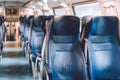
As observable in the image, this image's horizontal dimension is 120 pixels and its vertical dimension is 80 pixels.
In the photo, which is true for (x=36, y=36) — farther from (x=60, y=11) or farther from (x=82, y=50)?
(x=60, y=11)

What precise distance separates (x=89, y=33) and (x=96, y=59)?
1.23 feet

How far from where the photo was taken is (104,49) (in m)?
3.89

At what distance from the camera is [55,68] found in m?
3.78

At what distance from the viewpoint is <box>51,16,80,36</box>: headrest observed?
3775 mm

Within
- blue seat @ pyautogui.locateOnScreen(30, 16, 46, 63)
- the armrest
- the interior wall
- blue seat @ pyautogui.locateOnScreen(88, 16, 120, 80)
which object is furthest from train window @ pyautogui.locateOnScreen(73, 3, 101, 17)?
the armrest

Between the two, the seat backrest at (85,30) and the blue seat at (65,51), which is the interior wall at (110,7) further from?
the blue seat at (65,51)

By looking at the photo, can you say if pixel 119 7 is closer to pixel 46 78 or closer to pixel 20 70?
pixel 46 78

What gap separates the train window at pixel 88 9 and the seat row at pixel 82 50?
2825 mm

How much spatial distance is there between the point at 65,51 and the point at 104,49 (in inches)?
21.5

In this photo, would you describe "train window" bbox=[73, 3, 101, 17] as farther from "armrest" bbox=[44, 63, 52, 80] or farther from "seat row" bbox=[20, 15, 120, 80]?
"armrest" bbox=[44, 63, 52, 80]

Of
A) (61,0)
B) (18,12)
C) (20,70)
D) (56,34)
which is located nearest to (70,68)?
(56,34)

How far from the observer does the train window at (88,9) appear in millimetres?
6818

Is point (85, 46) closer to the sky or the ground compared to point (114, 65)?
closer to the sky

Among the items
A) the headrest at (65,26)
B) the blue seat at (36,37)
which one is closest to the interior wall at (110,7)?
the headrest at (65,26)
